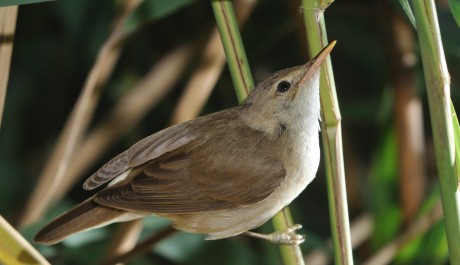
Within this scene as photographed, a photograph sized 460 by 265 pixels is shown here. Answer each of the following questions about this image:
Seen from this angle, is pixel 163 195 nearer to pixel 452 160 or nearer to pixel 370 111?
pixel 452 160

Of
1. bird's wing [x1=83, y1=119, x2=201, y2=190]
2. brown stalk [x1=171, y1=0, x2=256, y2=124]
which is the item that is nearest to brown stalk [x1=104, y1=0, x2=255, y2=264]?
brown stalk [x1=171, y1=0, x2=256, y2=124]

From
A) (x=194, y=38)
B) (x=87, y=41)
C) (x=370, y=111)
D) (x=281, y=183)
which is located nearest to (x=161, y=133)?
(x=281, y=183)

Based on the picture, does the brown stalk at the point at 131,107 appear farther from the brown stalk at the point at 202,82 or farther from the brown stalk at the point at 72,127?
the brown stalk at the point at 202,82

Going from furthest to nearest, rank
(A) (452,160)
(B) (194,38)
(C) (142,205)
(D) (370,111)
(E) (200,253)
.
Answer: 1. (D) (370,111)
2. (B) (194,38)
3. (E) (200,253)
4. (C) (142,205)
5. (A) (452,160)

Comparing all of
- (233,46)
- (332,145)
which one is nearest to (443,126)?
(332,145)

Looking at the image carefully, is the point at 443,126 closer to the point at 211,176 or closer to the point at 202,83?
the point at 211,176
